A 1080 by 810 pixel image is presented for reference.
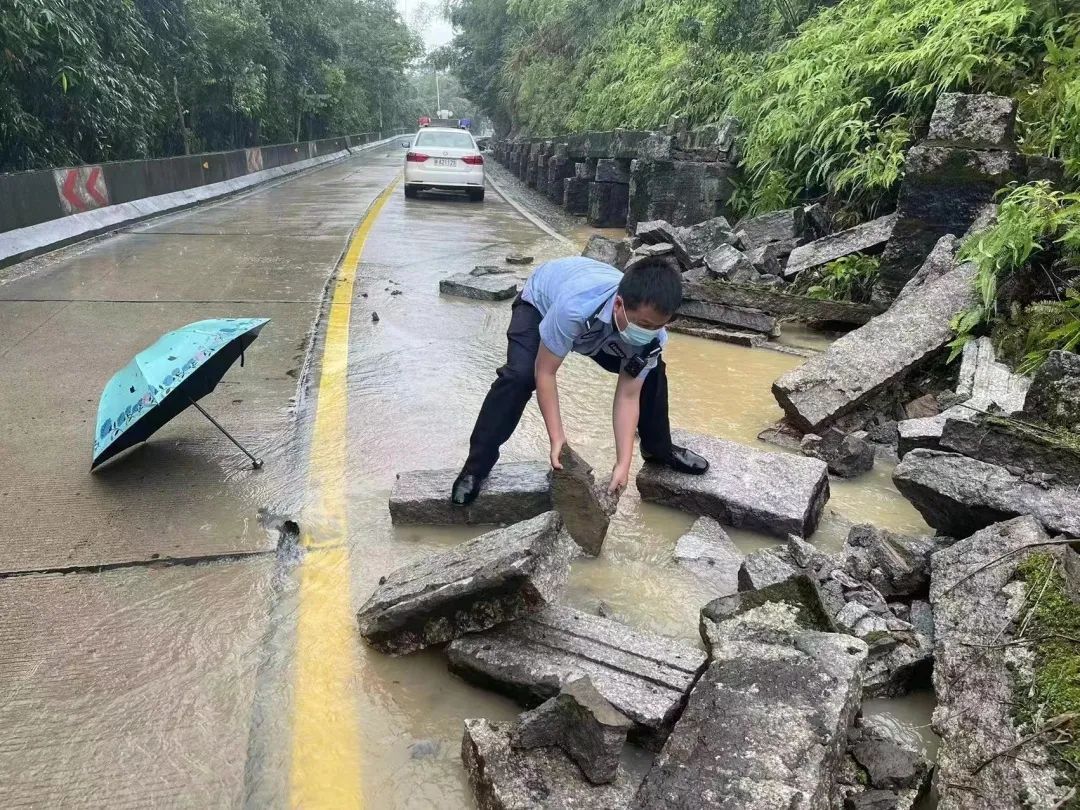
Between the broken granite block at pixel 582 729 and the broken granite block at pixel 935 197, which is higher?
the broken granite block at pixel 935 197

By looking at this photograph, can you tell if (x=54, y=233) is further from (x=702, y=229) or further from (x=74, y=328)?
(x=702, y=229)

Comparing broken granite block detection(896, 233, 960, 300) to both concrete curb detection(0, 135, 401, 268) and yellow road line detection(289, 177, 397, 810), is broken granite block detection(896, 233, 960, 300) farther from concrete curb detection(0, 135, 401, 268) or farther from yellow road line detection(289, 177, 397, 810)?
concrete curb detection(0, 135, 401, 268)

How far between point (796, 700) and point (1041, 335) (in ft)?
11.2

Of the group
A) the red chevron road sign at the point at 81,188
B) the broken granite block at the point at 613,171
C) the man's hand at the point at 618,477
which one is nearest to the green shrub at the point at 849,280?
the man's hand at the point at 618,477

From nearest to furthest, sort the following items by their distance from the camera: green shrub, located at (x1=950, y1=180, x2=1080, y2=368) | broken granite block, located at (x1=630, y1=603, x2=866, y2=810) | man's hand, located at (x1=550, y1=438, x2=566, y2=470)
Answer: broken granite block, located at (x1=630, y1=603, x2=866, y2=810) < man's hand, located at (x1=550, y1=438, x2=566, y2=470) < green shrub, located at (x1=950, y1=180, x2=1080, y2=368)

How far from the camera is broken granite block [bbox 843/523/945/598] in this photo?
287 cm

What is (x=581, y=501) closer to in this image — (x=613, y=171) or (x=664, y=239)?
(x=664, y=239)

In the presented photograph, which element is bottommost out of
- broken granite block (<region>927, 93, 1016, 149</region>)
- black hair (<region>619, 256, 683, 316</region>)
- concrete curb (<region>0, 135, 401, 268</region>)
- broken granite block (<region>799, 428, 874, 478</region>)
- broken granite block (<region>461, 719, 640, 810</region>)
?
concrete curb (<region>0, 135, 401, 268</region>)

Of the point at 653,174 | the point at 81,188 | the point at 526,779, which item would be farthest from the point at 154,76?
the point at 526,779

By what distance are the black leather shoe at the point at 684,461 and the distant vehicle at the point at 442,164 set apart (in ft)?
47.4

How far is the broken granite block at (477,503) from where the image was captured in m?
3.43

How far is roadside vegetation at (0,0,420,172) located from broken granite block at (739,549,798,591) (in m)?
9.83

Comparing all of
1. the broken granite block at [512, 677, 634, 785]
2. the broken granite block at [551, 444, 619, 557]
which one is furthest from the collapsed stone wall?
the broken granite block at [512, 677, 634, 785]

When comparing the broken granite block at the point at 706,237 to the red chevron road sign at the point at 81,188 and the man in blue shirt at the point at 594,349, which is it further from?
the red chevron road sign at the point at 81,188
